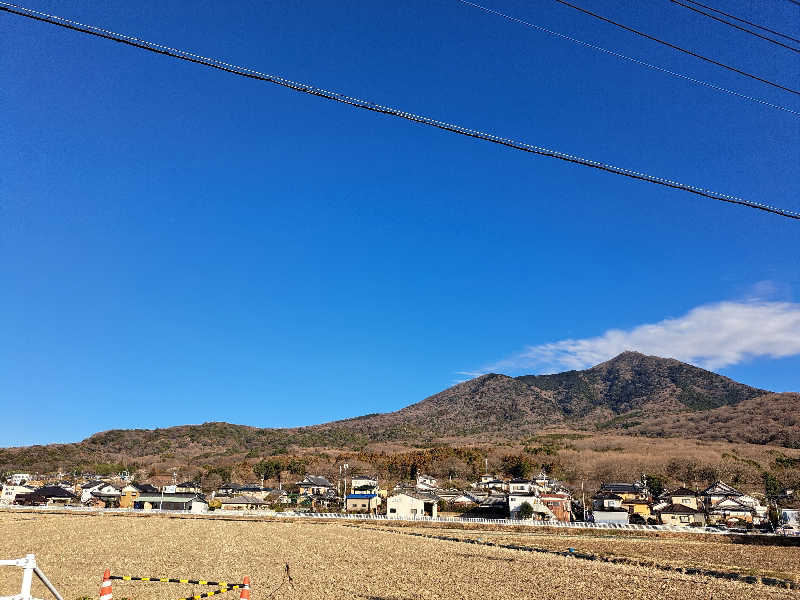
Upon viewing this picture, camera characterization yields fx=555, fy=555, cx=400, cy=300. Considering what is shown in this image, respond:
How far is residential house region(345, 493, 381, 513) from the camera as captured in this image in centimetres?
6738

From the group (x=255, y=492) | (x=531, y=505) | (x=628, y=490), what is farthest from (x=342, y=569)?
(x=255, y=492)

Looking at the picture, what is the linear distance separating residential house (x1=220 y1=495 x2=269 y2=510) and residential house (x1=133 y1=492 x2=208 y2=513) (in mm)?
3571

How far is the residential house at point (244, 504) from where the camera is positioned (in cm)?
7200

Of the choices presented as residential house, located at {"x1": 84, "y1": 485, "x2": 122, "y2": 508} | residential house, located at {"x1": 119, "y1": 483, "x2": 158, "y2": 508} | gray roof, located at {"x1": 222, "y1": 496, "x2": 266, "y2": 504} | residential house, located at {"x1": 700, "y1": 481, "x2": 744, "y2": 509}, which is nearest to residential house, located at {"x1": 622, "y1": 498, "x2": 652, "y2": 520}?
residential house, located at {"x1": 700, "y1": 481, "x2": 744, "y2": 509}

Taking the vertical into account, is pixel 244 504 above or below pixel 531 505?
below

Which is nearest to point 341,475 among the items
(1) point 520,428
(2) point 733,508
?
(2) point 733,508

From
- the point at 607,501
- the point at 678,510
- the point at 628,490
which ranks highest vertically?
the point at 628,490

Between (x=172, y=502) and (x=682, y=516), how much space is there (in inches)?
2360

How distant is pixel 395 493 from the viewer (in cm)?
6112

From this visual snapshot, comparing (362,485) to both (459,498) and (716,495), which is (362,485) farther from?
(716,495)

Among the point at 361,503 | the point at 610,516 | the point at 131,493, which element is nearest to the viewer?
the point at 610,516

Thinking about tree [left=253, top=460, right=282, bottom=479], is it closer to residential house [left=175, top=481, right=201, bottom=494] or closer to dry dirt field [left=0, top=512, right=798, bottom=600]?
residential house [left=175, top=481, right=201, bottom=494]

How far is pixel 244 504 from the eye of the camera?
7306 cm

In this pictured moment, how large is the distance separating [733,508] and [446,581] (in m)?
58.3
